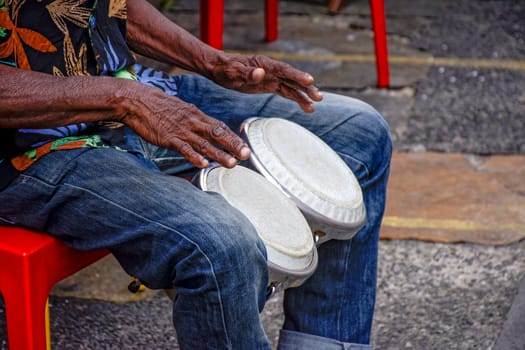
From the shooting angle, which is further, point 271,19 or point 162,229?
point 271,19

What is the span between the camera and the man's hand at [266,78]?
6.62ft

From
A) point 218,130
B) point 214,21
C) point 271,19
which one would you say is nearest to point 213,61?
point 218,130

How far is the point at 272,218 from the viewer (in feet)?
5.66

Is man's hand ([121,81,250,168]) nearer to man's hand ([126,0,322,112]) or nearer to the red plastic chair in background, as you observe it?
man's hand ([126,0,322,112])

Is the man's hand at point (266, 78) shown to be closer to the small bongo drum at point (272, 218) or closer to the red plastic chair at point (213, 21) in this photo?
the small bongo drum at point (272, 218)

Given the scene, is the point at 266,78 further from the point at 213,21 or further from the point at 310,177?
the point at 213,21

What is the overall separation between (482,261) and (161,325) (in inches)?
42.3

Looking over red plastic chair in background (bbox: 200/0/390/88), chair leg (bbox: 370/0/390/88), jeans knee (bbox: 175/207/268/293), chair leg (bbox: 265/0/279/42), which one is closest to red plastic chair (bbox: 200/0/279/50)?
red plastic chair in background (bbox: 200/0/390/88)

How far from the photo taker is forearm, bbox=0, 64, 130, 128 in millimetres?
1637

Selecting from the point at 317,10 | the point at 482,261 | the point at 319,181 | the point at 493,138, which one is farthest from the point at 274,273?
the point at 317,10

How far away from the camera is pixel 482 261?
112 inches

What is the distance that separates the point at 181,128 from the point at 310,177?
1.11ft

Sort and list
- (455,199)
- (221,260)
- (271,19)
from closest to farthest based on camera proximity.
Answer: (221,260)
(455,199)
(271,19)

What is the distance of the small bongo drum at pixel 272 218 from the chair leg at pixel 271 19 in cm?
328
